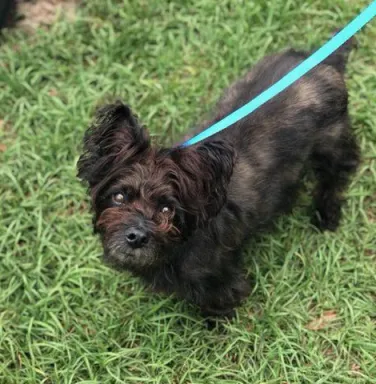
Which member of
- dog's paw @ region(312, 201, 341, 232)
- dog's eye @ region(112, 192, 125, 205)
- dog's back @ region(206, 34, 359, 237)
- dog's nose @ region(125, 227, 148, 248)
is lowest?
dog's paw @ region(312, 201, 341, 232)

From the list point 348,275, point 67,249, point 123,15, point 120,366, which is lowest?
point 348,275

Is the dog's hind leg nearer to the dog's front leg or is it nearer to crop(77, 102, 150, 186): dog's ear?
the dog's front leg

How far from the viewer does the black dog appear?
300 cm

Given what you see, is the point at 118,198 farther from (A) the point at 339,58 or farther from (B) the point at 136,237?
(A) the point at 339,58

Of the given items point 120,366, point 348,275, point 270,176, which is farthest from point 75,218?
point 348,275

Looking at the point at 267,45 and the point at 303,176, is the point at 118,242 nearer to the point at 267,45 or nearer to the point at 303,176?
the point at 303,176

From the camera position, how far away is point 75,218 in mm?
4441

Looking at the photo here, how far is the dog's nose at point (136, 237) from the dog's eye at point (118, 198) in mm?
165

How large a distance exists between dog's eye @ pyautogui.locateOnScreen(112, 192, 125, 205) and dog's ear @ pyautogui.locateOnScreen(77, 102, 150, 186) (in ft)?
0.38

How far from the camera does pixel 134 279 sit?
4.13 m

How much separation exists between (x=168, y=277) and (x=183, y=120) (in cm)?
171

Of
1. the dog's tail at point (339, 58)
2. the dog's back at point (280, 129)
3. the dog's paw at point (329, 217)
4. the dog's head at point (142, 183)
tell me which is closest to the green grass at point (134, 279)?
the dog's paw at point (329, 217)

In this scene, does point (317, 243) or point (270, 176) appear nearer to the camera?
point (270, 176)

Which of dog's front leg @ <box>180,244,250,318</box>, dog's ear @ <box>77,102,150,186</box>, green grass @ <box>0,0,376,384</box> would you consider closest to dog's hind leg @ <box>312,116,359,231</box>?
green grass @ <box>0,0,376,384</box>
